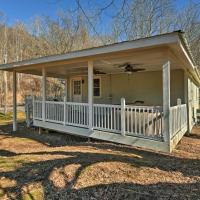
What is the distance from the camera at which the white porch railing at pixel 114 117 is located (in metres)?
6.26

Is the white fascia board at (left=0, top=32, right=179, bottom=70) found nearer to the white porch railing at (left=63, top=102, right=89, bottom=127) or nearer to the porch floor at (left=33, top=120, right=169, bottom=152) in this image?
the white porch railing at (left=63, top=102, right=89, bottom=127)

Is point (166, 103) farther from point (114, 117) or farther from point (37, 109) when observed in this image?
point (37, 109)

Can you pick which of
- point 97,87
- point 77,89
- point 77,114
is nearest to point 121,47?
point 77,114

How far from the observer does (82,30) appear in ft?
50.7

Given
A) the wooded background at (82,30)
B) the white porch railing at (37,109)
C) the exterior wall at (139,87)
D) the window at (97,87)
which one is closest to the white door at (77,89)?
the window at (97,87)

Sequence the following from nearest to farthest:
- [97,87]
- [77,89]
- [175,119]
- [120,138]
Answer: [120,138] < [175,119] < [97,87] < [77,89]

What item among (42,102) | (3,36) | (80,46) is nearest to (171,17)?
(80,46)

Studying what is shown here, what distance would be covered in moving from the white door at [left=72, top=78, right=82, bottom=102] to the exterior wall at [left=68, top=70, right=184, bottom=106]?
136cm

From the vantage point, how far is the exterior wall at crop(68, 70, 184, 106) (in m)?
10.1

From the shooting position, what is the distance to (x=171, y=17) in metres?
18.3

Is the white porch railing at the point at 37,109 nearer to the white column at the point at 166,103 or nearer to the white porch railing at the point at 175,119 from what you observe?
the white porch railing at the point at 175,119

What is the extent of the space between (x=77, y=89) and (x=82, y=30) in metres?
4.60

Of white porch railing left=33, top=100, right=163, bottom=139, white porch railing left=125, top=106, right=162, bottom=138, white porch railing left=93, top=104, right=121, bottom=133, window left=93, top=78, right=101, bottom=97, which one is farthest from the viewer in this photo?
window left=93, top=78, right=101, bottom=97

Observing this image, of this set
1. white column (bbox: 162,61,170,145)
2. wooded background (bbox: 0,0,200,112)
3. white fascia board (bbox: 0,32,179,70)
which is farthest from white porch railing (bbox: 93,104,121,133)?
wooded background (bbox: 0,0,200,112)
